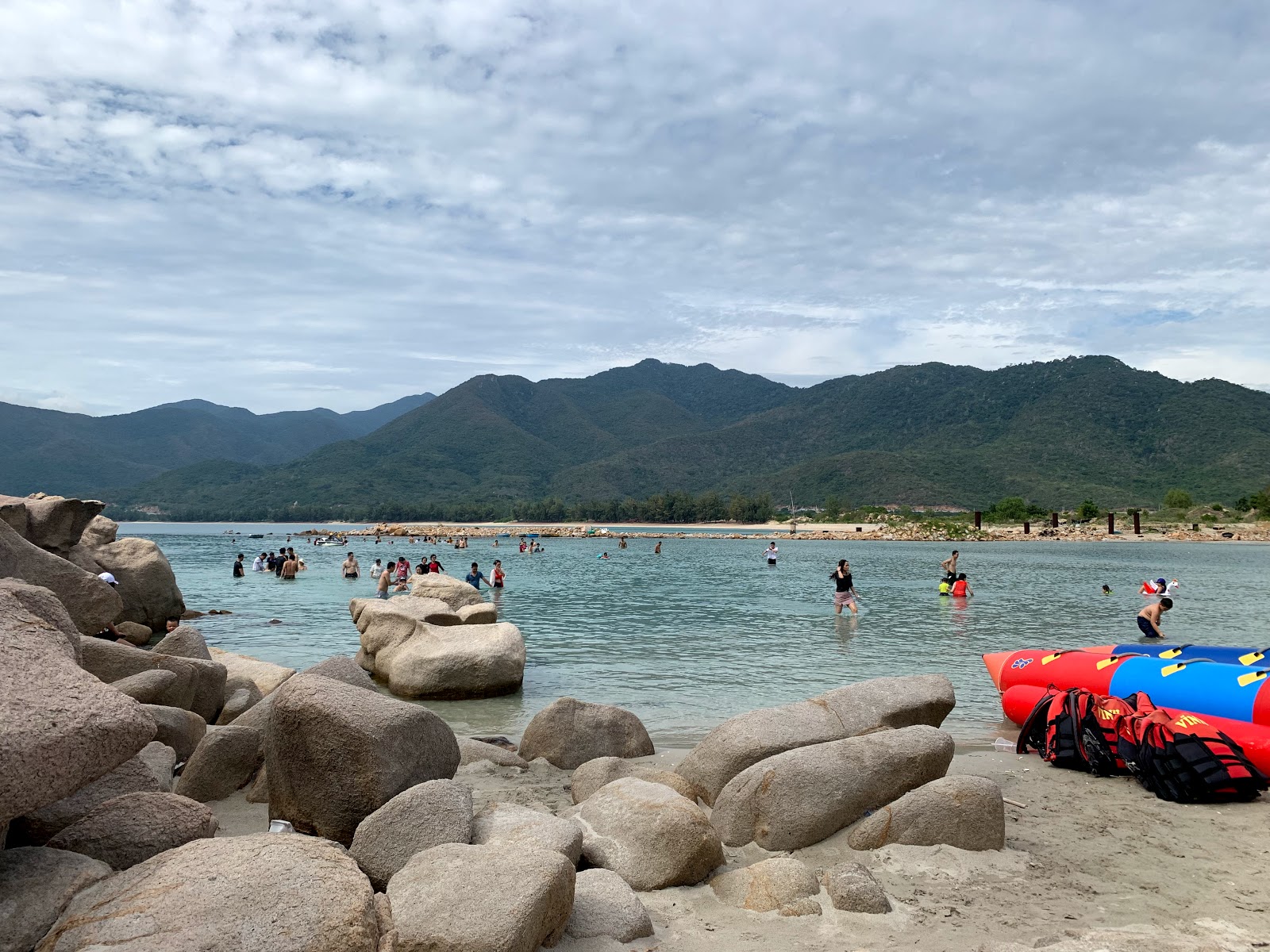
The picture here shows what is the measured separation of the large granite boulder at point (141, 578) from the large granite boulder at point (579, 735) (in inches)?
540

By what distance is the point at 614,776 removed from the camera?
A: 25.9 feet

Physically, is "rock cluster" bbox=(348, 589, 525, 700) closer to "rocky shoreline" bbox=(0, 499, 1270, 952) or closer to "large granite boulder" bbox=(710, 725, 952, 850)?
"rocky shoreline" bbox=(0, 499, 1270, 952)

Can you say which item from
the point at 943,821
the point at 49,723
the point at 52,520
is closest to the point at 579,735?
the point at 943,821

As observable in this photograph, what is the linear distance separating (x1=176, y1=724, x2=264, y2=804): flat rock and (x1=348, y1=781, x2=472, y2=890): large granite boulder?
8.38ft

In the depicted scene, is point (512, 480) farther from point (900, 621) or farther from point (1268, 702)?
point (1268, 702)

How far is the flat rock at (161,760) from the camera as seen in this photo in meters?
6.54

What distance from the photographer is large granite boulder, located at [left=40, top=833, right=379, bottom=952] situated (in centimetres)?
350

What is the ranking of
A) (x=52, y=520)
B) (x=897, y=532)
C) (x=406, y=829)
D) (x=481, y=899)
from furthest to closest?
1. (x=897, y=532)
2. (x=52, y=520)
3. (x=406, y=829)
4. (x=481, y=899)

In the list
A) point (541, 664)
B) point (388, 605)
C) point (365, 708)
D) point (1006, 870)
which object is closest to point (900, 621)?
point (541, 664)

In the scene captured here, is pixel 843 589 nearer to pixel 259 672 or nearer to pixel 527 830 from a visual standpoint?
pixel 259 672

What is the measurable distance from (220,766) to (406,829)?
315 centimetres

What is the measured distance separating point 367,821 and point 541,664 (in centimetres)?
1128

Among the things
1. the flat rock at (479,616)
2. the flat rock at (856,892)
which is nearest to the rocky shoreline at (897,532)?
the flat rock at (479,616)

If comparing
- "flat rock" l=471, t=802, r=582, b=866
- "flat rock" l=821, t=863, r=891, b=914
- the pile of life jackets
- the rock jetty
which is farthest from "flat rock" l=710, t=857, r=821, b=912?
the pile of life jackets
